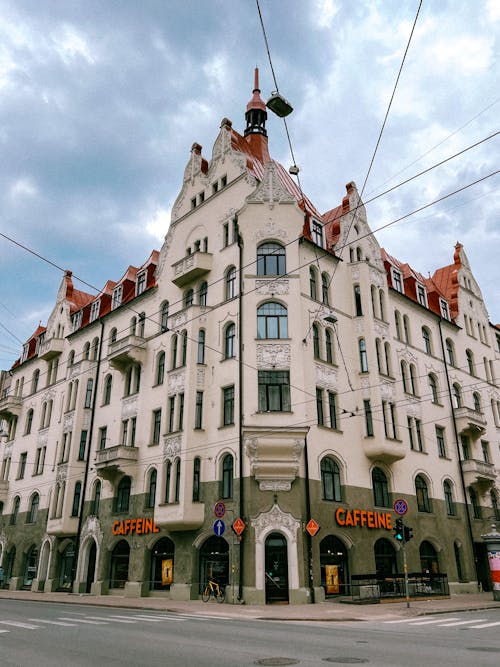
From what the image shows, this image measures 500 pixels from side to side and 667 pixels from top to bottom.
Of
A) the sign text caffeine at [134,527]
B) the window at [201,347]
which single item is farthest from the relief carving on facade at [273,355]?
the sign text caffeine at [134,527]

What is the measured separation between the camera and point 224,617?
18.8 meters

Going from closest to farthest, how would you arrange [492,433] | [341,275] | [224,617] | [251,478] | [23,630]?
[23,630], [224,617], [251,478], [341,275], [492,433]

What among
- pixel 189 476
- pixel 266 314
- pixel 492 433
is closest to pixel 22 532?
pixel 189 476

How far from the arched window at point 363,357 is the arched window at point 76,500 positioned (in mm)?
20791

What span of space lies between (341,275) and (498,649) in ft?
82.7

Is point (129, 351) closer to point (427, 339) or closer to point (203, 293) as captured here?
point (203, 293)

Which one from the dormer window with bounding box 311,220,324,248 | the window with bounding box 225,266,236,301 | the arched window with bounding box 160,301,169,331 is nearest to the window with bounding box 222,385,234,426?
the window with bounding box 225,266,236,301

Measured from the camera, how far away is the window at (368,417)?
30.6 metres

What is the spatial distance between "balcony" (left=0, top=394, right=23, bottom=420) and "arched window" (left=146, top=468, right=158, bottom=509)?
2204 centimetres

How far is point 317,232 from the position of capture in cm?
3391

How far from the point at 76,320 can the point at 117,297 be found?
5998mm

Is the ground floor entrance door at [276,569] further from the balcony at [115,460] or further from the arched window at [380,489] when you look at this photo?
the balcony at [115,460]

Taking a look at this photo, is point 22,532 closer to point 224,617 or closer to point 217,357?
point 217,357

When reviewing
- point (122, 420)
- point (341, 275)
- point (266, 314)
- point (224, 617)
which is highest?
point (341, 275)
